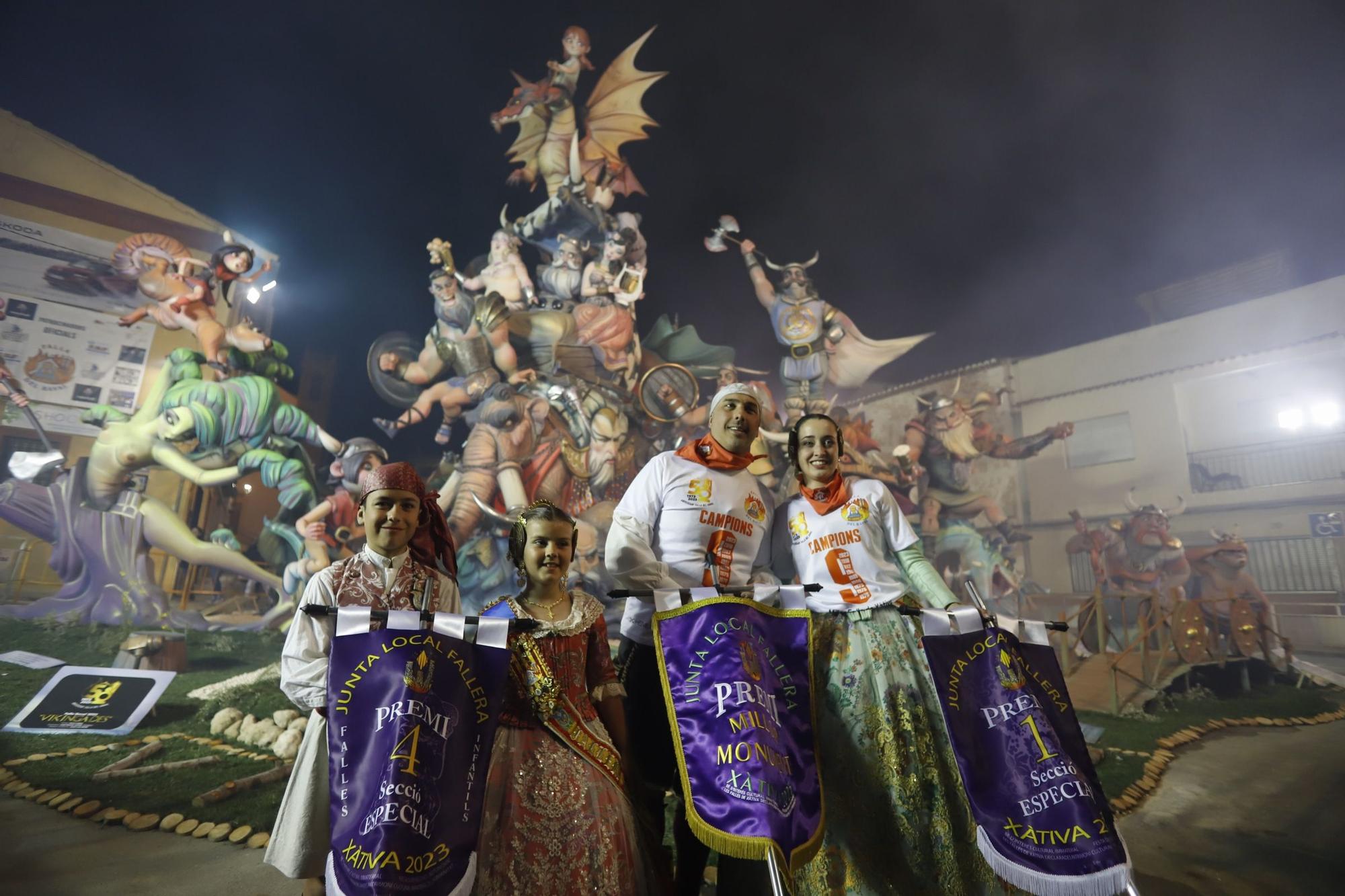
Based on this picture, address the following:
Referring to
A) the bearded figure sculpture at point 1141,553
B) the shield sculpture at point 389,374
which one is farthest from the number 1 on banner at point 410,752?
the bearded figure sculpture at point 1141,553

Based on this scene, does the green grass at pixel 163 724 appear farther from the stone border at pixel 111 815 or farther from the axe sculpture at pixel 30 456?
the axe sculpture at pixel 30 456

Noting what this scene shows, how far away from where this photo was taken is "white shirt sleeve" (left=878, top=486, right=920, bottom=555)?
2.18 metres


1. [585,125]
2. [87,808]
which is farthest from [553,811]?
[585,125]

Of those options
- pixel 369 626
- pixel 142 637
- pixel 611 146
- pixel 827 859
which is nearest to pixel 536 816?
pixel 369 626

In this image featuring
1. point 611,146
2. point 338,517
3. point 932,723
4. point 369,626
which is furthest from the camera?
point 611,146

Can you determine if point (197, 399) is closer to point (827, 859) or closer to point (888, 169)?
point (827, 859)

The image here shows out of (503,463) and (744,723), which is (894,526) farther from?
(503,463)

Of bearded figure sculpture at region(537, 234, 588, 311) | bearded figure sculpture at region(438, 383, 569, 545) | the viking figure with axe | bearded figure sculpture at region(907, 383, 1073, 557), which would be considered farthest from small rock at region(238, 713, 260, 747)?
bearded figure sculpture at region(907, 383, 1073, 557)

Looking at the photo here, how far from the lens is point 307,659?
1.67 metres

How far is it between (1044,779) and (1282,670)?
5.62m

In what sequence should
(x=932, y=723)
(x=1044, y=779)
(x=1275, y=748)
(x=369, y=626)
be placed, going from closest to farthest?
(x=369, y=626) < (x=1044, y=779) < (x=932, y=723) < (x=1275, y=748)

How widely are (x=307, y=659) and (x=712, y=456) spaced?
1.33 metres

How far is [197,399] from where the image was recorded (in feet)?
18.9

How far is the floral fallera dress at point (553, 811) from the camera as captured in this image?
153 cm
